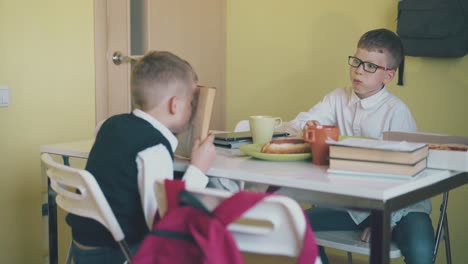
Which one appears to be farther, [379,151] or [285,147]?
[285,147]

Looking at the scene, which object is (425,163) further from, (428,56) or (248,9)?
(248,9)

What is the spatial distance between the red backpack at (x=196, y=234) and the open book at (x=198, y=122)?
1.40ft

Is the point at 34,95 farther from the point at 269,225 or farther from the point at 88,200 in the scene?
the point at 269,225

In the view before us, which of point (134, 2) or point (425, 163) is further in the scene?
point (134, 2)

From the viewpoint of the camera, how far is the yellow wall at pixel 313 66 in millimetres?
2766

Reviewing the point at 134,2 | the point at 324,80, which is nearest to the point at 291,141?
the point at 324,80

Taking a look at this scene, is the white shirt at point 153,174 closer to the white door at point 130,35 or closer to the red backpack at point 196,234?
the red backpack at point 196,234

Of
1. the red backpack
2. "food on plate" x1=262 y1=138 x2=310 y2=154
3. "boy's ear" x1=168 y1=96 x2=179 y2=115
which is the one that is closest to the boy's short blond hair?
"boy's ear" x1=168 y1=96 x2=179 y2=115

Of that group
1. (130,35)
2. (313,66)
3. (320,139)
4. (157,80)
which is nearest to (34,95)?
(130,35)

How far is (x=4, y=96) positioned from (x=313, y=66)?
4.88 ft

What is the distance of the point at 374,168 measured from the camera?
4.88 feet

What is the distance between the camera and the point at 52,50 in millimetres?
2836

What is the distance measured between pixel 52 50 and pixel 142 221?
1420mm

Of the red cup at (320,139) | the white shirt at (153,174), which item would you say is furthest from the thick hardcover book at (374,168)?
the white shirt at (153,174)
